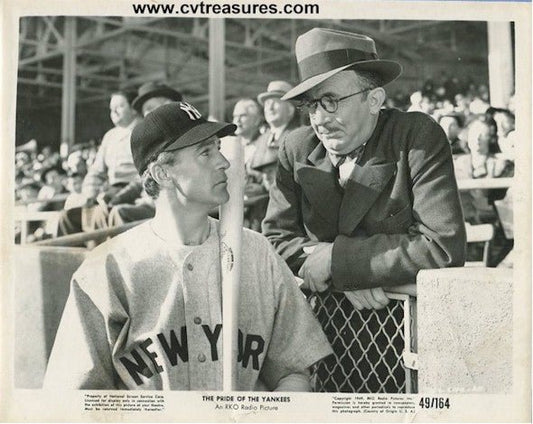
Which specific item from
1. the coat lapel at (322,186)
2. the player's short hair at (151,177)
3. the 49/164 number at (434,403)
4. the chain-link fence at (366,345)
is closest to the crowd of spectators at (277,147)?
the coat lapel at (322,186)

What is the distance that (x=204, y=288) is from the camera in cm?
151

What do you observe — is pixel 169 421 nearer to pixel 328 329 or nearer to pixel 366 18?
pixel 328 329

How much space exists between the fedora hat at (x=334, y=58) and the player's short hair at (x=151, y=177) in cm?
37

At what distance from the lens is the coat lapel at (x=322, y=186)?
5.13 ft

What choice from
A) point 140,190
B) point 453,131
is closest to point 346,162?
point 453,131

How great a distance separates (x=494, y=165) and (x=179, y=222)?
0.89 metres

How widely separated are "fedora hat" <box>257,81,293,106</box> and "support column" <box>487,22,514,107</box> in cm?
57

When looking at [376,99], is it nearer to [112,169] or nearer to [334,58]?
[334,58]

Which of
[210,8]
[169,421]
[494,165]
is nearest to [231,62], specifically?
[210,8]

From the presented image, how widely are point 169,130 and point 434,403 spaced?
1.01 metres

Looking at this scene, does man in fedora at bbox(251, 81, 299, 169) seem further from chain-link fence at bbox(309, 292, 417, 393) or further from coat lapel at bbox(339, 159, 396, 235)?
chain-link fence at bbox(309, 292, 417, 393)

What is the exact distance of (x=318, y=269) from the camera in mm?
1550

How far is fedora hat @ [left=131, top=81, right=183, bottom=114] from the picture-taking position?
163 cm

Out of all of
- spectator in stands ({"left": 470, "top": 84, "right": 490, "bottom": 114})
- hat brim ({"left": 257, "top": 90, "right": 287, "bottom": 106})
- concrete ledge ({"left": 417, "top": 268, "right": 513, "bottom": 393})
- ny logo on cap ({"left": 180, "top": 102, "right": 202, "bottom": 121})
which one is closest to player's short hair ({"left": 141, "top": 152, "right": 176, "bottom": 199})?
ny logo on cap ({"left": 180, "top": 102, "right": 202, "bottom": 121})
